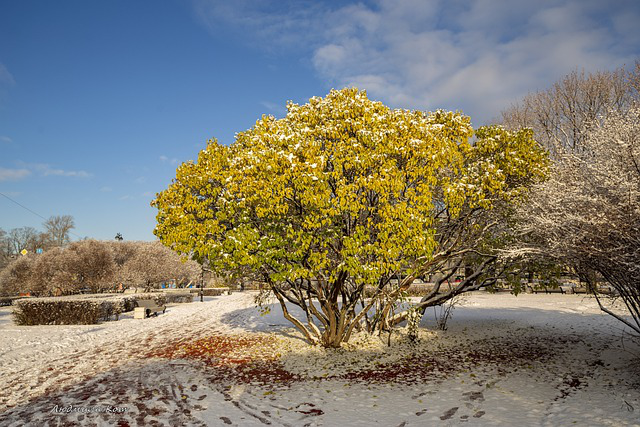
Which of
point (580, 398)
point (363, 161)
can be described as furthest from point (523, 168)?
point (580, 398)

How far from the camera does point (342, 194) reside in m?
9.50

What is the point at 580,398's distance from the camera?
7.24 meters

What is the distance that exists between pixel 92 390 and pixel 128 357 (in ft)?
11.2

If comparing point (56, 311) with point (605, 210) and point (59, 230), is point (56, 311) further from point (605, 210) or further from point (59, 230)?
point (59, 230)

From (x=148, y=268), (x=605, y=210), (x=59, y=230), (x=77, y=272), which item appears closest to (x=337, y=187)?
(x=605, y=210)

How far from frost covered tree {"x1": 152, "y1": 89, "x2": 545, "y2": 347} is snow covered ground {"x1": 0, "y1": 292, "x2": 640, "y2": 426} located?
2281 millimetres

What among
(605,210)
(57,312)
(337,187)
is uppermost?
(337,187)

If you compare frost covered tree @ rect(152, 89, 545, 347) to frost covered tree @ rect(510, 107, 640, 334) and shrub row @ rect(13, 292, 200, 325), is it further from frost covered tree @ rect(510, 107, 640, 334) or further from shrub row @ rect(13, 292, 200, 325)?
shrub row @ rect(13, 292, 200, 325)

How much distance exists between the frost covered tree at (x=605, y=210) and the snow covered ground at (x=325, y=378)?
101 inches

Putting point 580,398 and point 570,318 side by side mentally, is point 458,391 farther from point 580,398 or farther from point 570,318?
point 570,318

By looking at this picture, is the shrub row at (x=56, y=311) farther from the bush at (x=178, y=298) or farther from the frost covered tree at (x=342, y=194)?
the bush at (x=178, y=298)

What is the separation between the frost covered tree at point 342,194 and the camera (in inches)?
379

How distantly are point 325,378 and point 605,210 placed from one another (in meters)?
7.01

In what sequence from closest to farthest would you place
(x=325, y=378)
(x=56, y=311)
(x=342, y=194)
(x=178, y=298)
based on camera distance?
(x=325, y=378) → (x=342, y=194) → (x=56, y=311) → (x=178, y=298)
